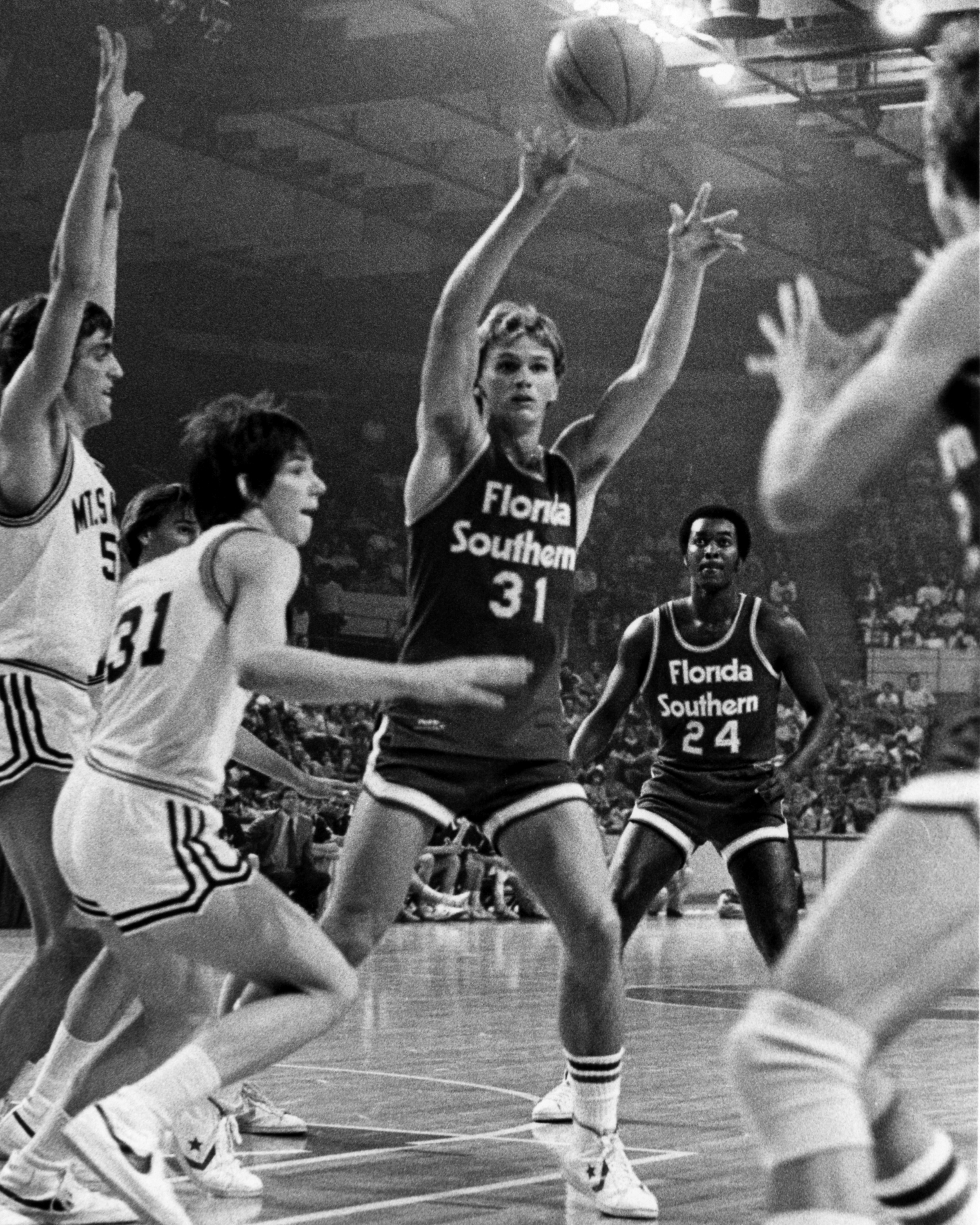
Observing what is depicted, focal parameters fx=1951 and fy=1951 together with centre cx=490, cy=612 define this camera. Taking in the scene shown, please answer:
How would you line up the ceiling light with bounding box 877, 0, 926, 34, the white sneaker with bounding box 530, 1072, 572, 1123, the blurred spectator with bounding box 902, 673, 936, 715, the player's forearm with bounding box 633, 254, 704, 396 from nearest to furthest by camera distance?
the player's forearm with bounding box 633, 254, 704, 396 < the white sneaker with bounding box 530, 1072, 572, 1123 < the ceiling light with bounding box 877, 0, 926, 34 < the blurred spectator with bounding box 902, 673, 936, 715

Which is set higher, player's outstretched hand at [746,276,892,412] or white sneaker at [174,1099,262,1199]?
player's outstretched hand at [746,276,892,412]

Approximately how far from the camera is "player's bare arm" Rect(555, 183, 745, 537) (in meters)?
5.63

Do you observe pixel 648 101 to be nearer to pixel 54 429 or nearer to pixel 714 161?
pixel 54 429

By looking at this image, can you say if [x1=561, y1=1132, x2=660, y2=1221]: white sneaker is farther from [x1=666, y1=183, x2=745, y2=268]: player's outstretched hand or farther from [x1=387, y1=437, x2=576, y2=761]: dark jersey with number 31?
[x1=666, y1=183, x2=745, y2=268]: player's outstretched hand

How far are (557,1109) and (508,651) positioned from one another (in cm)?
201

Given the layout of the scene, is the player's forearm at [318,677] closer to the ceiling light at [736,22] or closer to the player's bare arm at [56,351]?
the player's bare arm at [56,351]

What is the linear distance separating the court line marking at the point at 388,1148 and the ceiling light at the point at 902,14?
1225 centimetres

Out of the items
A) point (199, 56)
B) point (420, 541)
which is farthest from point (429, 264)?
point (420, 541)

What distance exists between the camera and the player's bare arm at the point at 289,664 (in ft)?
12.4

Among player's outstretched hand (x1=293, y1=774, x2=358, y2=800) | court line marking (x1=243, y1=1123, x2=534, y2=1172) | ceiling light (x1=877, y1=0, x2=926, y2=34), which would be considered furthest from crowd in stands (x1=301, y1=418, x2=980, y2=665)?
player's outstretched hand (x1=293, y1=774, x2=358, y2=800)

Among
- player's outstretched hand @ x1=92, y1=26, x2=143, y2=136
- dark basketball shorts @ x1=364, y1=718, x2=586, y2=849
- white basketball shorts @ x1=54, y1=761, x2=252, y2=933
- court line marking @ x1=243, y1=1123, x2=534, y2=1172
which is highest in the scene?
player's outstretched hand @ x1=92, y1=26, x2=143, y2=136

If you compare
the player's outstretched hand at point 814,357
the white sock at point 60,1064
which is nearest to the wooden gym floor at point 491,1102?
the white sock at point 60,1064

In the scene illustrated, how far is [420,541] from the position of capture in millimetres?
5328

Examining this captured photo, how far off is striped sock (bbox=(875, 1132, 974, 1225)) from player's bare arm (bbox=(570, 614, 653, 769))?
13.3 feet
